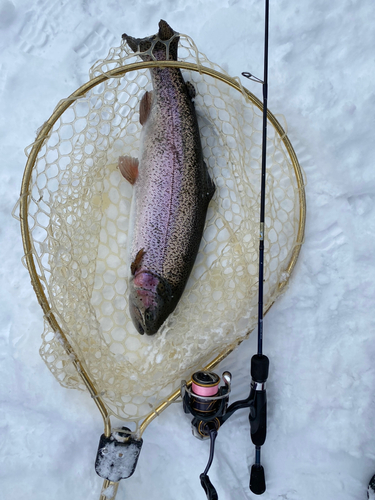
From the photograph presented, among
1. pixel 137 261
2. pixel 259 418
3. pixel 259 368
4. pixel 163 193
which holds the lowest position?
pixel 259 418

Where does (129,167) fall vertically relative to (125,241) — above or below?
above

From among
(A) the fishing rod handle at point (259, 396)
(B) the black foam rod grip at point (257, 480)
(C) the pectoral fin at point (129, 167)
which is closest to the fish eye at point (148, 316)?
(A) the fishing rod handle at point (259, 396)

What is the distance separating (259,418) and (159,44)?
2.02 m

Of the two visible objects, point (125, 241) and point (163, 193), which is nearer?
point (163, 193)

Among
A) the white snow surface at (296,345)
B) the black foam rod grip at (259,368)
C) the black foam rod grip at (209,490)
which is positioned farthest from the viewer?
the white snow surface at (296,345)

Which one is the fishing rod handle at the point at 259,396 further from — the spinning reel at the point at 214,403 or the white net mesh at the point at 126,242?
the white net mesh at the point at 126,242

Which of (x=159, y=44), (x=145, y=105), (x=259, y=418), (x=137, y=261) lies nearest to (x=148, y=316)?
(x=137, y=261)

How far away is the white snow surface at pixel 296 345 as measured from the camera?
2229 mm

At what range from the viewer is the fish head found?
6.77 feet

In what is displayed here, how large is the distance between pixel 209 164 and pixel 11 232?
125cm

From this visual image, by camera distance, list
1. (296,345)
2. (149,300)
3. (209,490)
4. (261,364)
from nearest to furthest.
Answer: (209,490), (261,364), (149,300), (296,345)

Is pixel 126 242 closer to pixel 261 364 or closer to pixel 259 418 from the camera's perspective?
pixel 261 364

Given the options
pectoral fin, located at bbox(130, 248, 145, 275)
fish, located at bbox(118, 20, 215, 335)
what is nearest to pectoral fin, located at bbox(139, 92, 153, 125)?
fish, located at bbox(118, 20, 215, 335)

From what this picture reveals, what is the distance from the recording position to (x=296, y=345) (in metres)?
2.31
